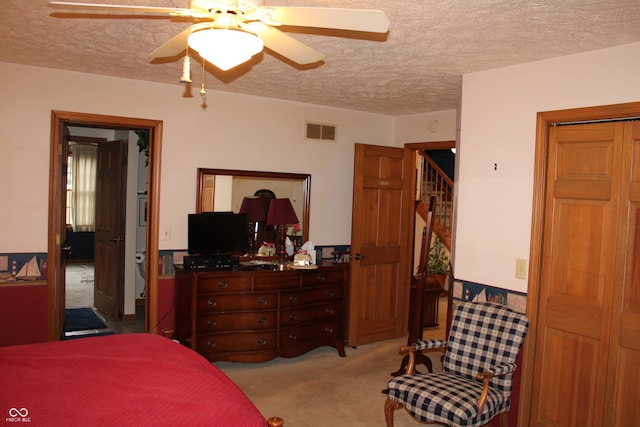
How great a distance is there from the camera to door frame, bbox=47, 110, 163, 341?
4043mm

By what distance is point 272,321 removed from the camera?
14.6 ft

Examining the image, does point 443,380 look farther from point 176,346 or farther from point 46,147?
point 46,147

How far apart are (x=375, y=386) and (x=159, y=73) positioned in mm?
3128

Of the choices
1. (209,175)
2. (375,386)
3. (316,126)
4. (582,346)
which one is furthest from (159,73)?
(582,346)

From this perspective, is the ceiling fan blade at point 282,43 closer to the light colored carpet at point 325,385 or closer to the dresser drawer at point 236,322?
the light colored carpet at point 325,385

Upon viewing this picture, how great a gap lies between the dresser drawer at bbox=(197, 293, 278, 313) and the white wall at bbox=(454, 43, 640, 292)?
1.67 metres

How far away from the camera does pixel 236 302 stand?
4316mm

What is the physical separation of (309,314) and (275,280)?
0.51 m

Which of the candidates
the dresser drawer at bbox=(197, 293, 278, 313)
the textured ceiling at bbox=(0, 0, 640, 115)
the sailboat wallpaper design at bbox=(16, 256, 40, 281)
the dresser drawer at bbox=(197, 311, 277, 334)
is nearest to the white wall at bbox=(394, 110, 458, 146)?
the textured ceiling at bbox=(0, 0, 640, 115)

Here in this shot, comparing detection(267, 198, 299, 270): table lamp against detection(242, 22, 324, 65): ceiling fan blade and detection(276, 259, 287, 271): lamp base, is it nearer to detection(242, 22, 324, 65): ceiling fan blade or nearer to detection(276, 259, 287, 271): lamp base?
detection(276, 259, 287, 271): lamp base

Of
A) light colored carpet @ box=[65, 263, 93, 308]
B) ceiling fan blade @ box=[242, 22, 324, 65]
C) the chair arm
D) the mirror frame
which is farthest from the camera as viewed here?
light colored carpet @ box=[65, 263, 93, 308]

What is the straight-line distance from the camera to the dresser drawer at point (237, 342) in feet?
13.9

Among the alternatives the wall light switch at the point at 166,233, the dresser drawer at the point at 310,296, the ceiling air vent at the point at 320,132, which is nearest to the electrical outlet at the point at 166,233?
the wall light switch at the point at 166,233

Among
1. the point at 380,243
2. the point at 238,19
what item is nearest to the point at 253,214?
the point at 380,243
